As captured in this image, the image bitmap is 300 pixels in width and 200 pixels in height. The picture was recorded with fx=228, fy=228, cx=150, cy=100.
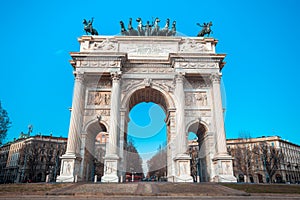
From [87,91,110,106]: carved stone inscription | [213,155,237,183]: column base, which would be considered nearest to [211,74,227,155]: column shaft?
[213,155,237,183]: column base

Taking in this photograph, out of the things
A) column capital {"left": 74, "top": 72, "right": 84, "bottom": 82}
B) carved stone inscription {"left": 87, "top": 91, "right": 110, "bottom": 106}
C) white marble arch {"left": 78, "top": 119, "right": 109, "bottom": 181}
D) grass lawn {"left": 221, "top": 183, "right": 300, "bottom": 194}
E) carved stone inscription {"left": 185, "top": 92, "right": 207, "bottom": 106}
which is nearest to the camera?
grass lawn {"left": 221, "top": 183, "right": 300, "bottom": 194}

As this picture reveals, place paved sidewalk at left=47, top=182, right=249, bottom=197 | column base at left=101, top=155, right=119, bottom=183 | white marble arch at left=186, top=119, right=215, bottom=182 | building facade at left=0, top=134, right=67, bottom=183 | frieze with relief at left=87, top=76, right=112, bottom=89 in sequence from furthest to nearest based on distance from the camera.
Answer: building facade at left=0, top=134, right=67, bottom=183, frieze with relief at left=87, top=76, right=112, bottom=89, white marble arch at left=186, top=119, right=215, bottom=182, column base at left=101, top=155, right=119, bottom=183, paved sidewalk at left=47, top=182, right=249, bottom=197

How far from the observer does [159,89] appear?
74.7 feet

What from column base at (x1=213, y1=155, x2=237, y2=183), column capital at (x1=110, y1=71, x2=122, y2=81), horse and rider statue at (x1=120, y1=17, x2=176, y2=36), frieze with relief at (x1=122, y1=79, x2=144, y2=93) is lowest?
column base at (x1=213, y1=155, x2=237, y2=183)

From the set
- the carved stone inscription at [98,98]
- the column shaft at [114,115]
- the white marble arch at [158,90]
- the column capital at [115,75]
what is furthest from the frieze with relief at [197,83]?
the carved stone inscription at [98,98]

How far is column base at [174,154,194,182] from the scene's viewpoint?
18330 millimetres

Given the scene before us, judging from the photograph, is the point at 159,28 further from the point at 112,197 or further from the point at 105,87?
the point at 112,197

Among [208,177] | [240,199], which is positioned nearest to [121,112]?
[208,177]

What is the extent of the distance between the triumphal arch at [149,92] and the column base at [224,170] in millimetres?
82

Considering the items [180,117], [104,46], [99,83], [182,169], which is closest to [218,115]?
[180,117]

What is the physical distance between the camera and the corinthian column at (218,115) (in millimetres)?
19966

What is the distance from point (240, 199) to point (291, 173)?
200 ft

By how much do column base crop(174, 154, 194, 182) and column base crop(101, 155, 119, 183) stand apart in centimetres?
495

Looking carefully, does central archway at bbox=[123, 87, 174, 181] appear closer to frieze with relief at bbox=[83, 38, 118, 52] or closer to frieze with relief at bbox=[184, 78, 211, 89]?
frieze with relief at bbox=[184, 78, 211, 89]
